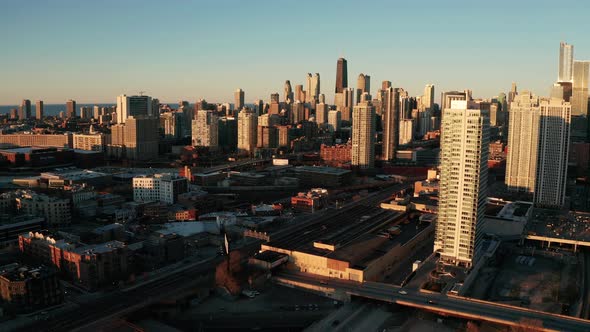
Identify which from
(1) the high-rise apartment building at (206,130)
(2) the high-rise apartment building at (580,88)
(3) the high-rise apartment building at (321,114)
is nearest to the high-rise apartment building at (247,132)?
(1) the high-rise apartment building at (206,130)

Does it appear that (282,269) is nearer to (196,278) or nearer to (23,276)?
(196,278)

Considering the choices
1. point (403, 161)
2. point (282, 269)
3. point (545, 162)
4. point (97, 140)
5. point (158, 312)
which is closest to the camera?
point (158, 312)

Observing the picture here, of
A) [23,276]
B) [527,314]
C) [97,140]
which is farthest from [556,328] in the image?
[97,140]

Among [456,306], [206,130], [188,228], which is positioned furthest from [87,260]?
[206,130]

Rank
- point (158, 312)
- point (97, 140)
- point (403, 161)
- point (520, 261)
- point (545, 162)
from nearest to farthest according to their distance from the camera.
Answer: point (158, 312) → point (520, 261) → point (545, 162) → point (403, 161) → point (97, 140)

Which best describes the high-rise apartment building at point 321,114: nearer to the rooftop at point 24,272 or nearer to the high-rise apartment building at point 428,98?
the high-rise apartment building at point 428,98

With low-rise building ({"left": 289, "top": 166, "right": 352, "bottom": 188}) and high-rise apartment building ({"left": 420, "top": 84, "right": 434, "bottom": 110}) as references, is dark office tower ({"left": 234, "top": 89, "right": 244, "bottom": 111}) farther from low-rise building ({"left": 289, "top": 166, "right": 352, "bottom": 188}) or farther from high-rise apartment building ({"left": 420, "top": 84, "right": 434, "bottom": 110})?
low-rise building ({"left": 289, "top": 166, "right": 352, "bottom": 188})

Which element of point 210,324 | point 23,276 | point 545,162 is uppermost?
point 545,162
